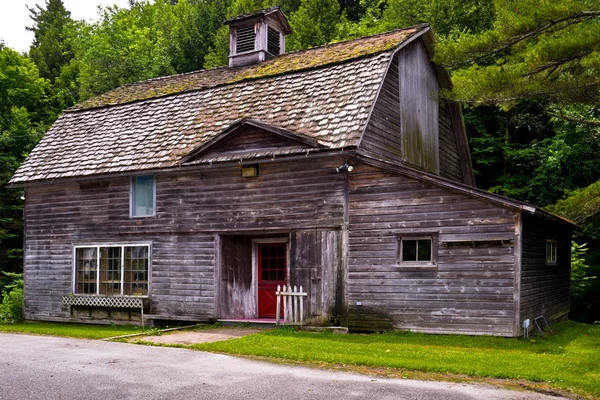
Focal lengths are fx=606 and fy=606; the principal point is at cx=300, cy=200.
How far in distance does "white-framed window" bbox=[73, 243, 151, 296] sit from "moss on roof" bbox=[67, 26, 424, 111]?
17.9 feet

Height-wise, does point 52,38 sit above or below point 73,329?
above

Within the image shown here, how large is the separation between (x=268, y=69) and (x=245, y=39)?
10.2 ft

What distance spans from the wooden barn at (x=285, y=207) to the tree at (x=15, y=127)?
1234 cm

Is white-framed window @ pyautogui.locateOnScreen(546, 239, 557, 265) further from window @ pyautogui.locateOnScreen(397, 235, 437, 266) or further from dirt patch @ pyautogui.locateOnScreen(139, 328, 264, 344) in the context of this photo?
dirt patch @ pyautogui.locateOnScreen(139, 328, 264, 344)

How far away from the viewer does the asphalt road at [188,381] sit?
7.62 meters

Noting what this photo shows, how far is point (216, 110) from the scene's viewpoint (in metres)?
17.9

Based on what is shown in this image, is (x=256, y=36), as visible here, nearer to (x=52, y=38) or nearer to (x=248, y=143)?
(x=248, y=143)

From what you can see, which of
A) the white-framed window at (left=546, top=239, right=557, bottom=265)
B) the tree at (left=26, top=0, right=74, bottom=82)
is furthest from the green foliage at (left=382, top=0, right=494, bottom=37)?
the tree at (left=26, top=0, right=74, bottom=82)

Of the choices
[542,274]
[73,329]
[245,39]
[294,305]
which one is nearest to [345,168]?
[294,305]

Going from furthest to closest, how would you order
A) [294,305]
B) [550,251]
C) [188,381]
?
[550,251], [294,305], [188,381]

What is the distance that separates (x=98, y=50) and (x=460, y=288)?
35930 mm

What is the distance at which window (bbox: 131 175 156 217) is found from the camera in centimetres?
1742

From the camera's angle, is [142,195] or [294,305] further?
[142,195]

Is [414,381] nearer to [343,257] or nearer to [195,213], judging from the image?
[343,257]
